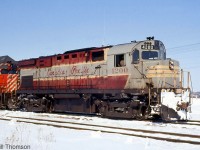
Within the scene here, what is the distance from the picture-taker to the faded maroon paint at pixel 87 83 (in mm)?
16812

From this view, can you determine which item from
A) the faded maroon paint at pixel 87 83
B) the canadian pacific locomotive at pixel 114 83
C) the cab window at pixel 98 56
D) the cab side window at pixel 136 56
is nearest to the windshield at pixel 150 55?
the canadian pacific locomotive at pixel 114 83

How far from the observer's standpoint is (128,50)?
16438 mm

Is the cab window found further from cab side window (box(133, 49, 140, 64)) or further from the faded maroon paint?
cab side window (box(133, 49, 140, 64))

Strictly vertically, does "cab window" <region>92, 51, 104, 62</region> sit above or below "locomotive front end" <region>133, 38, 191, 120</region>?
above

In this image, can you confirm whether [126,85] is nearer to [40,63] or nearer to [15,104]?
[40,63]

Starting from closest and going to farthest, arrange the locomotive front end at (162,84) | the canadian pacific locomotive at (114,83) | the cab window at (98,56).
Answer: the locomotive front end at (162,84), the canadian pacific locomotive at (114,83), the cab window at (98,56)

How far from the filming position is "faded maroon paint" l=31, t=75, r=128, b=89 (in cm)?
1681

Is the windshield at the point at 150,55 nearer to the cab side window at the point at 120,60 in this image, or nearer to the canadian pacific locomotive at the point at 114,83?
the canadian pacific locomotive at the point at 114,83

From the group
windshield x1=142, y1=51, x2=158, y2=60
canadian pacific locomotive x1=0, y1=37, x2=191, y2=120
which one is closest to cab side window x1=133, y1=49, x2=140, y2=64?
canadian pacific locomotive x1=0, y1=37, x2=191, y2=120

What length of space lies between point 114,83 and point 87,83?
7.95ft

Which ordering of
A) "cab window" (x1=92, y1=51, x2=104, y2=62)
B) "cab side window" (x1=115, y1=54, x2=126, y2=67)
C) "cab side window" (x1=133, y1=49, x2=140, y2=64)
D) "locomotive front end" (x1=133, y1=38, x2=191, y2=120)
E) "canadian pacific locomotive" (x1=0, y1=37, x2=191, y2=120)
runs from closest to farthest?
"locomotive front end" (x1=133, y1=38, x2=191, y2=120)
"canadian pacific locomotive" (x1=0, y1=37, x2=191, y2=120)
"cab side window" (x1=133, y1=49, x2=140, y2=64)
"cab side window" (x1=115, y1=54, x2=126, y2=67)
"cab window" (x1=92, y1=51, x2=104, y2=62)

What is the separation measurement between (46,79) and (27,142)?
12.8 metres

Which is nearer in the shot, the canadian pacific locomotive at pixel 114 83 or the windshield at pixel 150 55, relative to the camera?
the canadian pacific locomotive at pixel 114 83

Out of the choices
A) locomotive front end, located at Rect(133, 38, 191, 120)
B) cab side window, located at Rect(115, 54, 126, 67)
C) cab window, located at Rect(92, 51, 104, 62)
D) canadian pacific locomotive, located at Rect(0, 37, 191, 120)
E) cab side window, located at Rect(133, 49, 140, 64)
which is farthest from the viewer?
cab window, located at Rect(92, 51, 104, 62)
